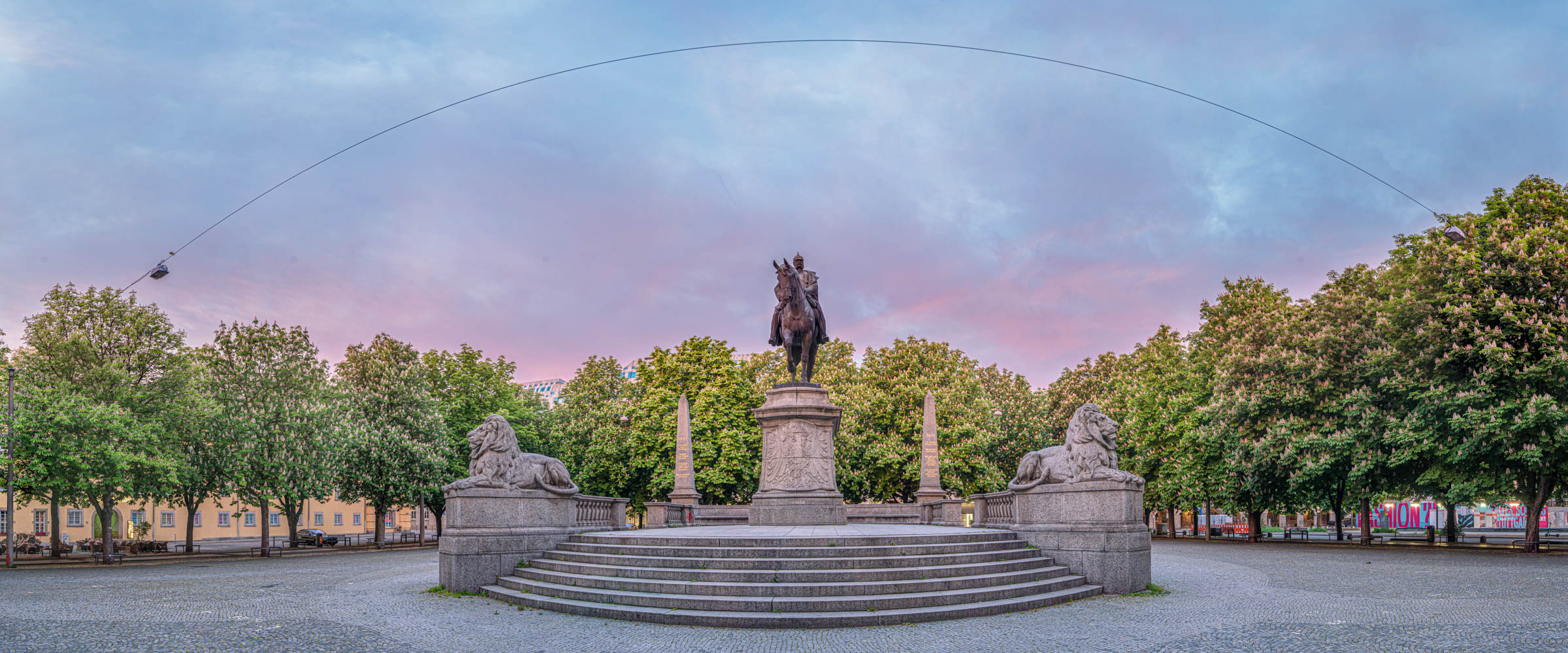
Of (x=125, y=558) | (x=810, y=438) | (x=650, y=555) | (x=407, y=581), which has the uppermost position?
(x=810, y=438)

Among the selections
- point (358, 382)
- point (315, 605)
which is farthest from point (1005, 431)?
point (315, 605)

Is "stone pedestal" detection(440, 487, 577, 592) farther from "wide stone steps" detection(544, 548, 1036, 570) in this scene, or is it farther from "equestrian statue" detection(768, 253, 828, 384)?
"equestrian statue" detection(768, 253, 828, 384)

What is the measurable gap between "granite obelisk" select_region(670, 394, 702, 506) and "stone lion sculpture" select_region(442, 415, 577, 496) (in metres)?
10.9

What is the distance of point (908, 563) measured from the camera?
13.4m

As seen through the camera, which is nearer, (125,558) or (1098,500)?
(1098,500)

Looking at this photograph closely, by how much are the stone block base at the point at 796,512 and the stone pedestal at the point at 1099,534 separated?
5.91 metres

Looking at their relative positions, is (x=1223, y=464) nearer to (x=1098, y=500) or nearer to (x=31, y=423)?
(x=1098, y=500)

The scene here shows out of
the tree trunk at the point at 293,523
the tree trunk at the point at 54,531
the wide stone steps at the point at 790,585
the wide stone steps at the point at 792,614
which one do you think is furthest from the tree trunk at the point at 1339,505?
the tree trunk at the point at 54,531

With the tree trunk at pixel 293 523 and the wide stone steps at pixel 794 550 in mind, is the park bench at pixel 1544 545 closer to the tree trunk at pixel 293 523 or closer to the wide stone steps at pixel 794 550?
the wide stone steps at pixel 794 550

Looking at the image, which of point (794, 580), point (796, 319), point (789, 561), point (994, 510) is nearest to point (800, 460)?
point (796, 319)

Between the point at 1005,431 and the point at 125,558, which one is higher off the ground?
the point at 1005,431

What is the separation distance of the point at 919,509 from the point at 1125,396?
2480 centimetres

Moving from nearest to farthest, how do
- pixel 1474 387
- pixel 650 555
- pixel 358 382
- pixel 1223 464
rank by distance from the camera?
pixel 650 555 → pixel 1474 387 → pixel 1223 464 → pixel 358 382

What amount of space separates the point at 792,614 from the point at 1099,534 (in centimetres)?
577
